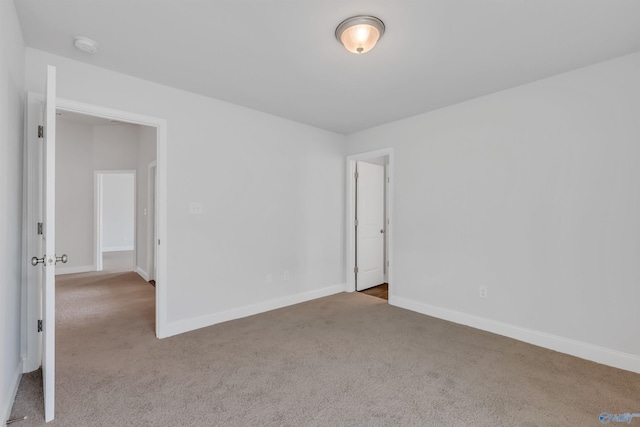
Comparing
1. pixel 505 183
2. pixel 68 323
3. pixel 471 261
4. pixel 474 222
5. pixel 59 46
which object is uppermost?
pixel 59 46

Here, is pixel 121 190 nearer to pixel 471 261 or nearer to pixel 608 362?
pixel 471 261

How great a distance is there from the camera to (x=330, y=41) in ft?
7.17

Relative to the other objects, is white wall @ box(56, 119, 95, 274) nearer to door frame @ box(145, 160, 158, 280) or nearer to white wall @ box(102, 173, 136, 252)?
door frame @ box(145, 160, 158, 280)

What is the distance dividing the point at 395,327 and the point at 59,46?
150 inches

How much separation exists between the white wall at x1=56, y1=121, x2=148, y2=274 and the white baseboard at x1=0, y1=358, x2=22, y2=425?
4025 millimetres

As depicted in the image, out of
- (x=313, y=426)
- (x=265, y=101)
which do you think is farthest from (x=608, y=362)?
(x=265, y=101)

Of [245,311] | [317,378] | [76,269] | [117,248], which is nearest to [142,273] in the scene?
[76,269]

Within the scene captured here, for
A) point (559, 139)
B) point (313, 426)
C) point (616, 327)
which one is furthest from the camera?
point (559, 139)

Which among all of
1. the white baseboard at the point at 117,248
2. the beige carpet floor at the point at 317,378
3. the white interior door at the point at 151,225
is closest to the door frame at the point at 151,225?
the white interior door at the point at 151,225

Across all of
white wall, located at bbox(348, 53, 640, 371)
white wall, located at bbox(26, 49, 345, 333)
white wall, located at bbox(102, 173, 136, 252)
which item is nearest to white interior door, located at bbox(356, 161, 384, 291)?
white wall, located at bbox(26, 49, 345, 333)

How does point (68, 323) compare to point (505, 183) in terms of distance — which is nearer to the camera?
point (505, 183)

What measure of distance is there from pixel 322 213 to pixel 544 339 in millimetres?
2829

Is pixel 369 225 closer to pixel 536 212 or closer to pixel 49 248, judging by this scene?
pixel 536 212

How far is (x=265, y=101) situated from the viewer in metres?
3.38
